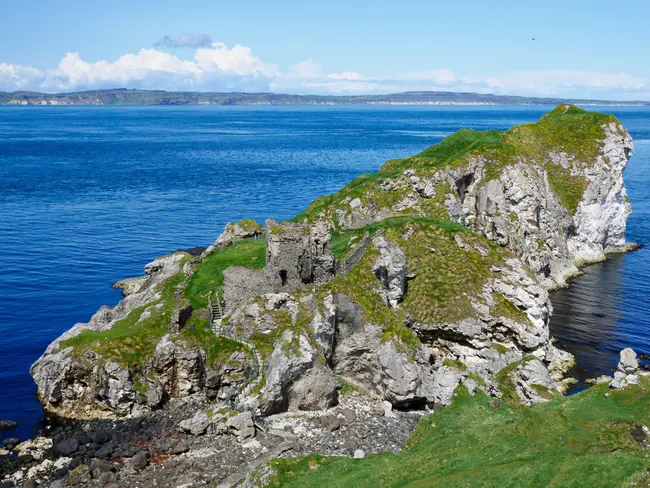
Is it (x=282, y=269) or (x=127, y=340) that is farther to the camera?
(x=282, y=269)

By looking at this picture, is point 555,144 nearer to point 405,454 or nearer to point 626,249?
point 626,249

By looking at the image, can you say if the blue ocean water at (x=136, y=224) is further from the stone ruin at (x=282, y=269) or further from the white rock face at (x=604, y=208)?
the stone ruin at (x=282, y=269)

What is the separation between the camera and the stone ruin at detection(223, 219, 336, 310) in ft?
148

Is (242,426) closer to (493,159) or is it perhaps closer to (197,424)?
(197,424)

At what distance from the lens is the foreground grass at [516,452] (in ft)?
84.0

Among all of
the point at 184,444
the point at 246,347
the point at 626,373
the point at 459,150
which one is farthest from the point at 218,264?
the point at 459,150

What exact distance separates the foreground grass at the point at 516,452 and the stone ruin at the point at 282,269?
15848 millimetres

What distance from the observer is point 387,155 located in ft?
551

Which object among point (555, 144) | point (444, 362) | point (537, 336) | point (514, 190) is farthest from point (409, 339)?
point (555, 144)

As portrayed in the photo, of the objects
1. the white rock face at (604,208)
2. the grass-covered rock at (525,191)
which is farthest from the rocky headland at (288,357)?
the white rock face at (604,208)

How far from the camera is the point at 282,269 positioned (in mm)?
45781

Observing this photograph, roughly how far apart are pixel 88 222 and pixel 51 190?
97.3 feet

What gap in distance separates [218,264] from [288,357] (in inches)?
653

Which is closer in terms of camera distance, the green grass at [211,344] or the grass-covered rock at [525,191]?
the green grass at [211,344]
